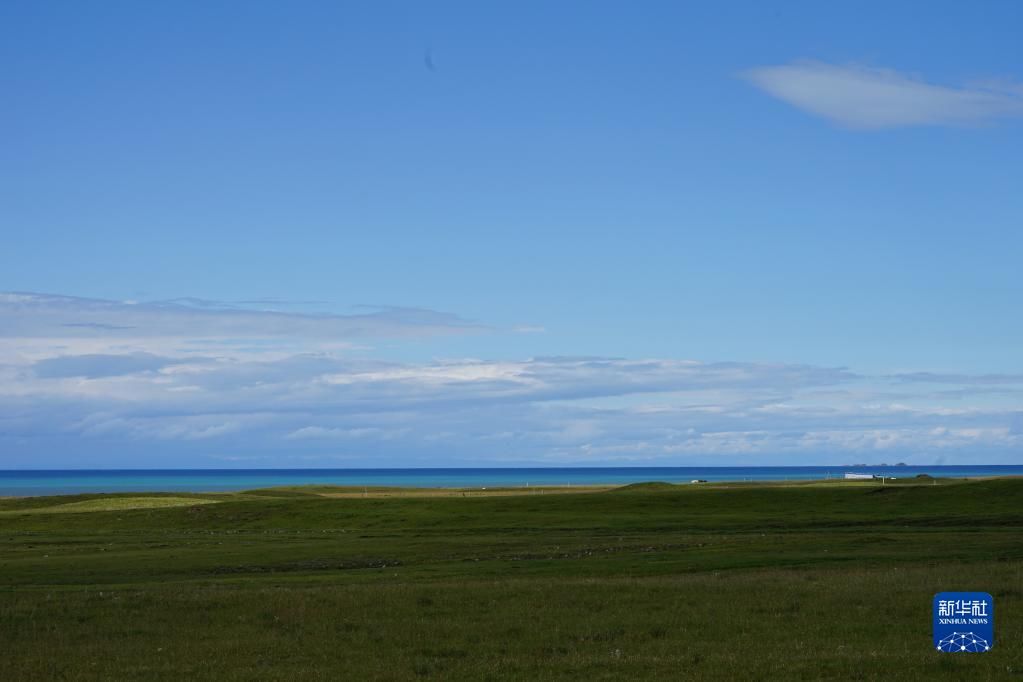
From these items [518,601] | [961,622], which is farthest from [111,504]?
[961,622]

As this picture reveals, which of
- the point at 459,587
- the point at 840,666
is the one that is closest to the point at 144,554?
the point at 459,587

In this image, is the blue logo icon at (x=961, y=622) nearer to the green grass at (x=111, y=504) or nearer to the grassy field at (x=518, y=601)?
the grassy field at (x=518, y=601)

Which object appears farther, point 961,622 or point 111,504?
point 111,504

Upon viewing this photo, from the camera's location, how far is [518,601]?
104ft

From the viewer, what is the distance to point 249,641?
26.0 meters

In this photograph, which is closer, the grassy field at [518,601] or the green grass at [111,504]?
the grassy field at [518,601]

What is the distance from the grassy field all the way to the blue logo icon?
79cm

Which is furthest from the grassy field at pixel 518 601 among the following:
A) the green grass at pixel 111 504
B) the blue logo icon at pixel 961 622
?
the green grass at pixel 111 504

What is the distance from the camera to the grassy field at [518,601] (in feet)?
74.8

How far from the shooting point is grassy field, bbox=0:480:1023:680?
2281 centimetres

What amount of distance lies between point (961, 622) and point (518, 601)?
14.6 meters

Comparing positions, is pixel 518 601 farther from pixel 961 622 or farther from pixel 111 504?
pixel 111 504

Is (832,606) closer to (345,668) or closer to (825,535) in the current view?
(345,668)

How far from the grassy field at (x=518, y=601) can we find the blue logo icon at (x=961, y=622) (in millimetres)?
794
